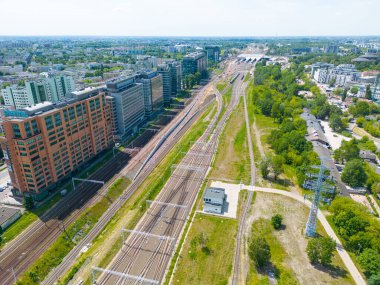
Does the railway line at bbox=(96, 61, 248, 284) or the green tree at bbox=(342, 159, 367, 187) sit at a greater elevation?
the green tree at bbox=(342, 159, 367, 187)

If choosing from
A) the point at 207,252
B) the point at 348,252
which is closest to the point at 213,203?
the point at 207,252

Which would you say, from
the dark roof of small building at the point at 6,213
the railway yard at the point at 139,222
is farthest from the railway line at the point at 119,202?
the dark roof of small building at the point at 6,213

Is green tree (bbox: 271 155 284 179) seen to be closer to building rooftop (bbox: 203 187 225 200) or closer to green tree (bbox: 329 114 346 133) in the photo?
building rooftop (bbox: 203 187 225 200)

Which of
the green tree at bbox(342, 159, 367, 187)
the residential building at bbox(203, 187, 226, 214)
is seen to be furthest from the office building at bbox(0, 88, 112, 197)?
the green tree at bbox(342, 159, 367, 187)

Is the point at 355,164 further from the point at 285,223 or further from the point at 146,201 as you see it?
the point at 146,201

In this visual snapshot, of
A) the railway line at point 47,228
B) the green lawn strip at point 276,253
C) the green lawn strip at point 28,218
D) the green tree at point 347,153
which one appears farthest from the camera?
the green tree at point 347,153

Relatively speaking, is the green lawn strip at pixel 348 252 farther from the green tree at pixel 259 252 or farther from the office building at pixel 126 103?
the office building at pixel 126 103

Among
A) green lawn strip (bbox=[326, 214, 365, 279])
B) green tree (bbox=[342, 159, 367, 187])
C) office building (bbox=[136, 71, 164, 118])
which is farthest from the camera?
office building (bbox=[136, 71, 164, 118])

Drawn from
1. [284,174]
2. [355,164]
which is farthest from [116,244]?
[355,164]

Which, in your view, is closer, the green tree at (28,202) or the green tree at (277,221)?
the green tree at (277,221)
